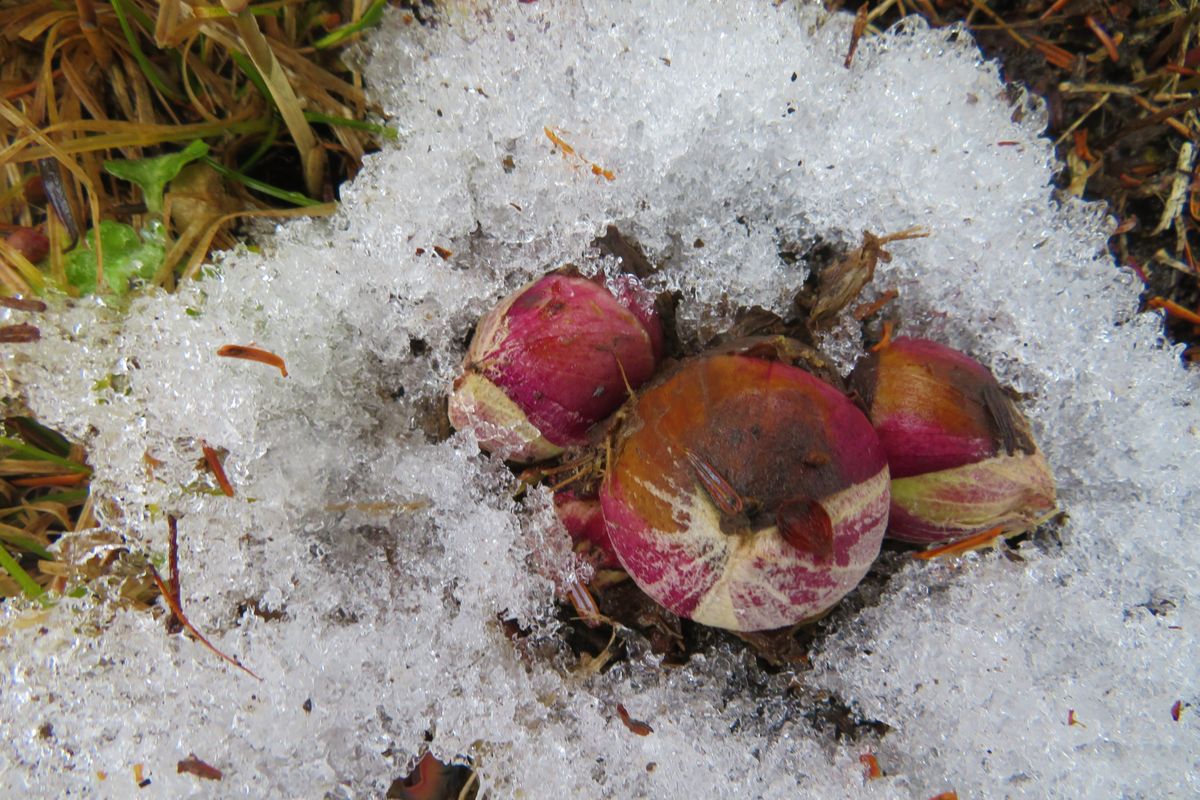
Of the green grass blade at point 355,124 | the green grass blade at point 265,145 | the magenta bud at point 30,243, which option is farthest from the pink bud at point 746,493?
the magenta bud at point 30,243

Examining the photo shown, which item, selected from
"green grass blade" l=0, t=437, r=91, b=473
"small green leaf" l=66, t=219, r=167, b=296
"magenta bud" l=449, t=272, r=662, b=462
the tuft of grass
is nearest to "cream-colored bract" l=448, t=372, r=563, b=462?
"magenta bud" l=449, t=272, r=662, b=462

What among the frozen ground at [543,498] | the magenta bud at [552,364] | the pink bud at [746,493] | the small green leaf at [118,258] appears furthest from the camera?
the small green leaf at [118,258]

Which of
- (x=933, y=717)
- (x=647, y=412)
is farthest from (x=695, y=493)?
(x=933, y=717)

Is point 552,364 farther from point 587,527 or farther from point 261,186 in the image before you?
point 261,186

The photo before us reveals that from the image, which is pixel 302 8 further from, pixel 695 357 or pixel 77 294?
pixel 695 357

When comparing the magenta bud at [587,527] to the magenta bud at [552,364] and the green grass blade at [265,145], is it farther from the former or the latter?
the green grass blade at [265,145]

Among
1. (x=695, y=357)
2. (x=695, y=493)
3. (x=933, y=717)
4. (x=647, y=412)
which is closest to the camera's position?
(x=695, y=493)
